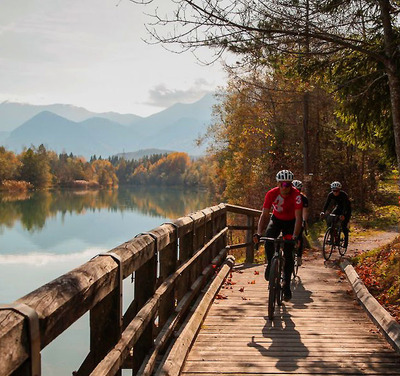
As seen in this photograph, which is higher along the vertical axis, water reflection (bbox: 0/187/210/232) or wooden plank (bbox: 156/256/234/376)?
wooden plank (bbox: 156/256/234/376)

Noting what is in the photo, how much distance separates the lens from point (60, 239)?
65.4 meters

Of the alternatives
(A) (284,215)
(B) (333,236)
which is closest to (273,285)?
(A) (284,215)

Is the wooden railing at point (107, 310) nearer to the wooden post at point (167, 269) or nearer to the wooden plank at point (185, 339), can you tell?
the wooden post at point (167, 269)

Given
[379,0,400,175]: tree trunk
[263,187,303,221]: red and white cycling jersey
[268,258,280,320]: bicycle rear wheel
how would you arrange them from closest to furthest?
[268,258,280,320]: bicycle rear wheel, [263,187,303,221]: red and white cycling jersey, [379,0,400,175]: tree trunk

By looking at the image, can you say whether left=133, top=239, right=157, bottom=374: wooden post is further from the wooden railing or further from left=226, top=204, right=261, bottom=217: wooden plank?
left=226, top=204, right=261, bottom=217: wooden plank

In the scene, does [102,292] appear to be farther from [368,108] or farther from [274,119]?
[274,119]

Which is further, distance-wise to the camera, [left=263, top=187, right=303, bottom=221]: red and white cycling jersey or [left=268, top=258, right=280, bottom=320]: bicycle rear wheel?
[left=263, top=187, right=303, bottom=221]: red and white cycling jersey

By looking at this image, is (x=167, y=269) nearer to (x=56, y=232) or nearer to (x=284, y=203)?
(x=284, y=203)

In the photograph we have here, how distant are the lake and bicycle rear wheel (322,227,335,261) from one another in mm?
13756

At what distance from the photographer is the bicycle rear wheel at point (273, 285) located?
21.6 feet

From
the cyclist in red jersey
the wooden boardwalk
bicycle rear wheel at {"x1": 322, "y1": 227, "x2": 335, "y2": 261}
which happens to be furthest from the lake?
the cyclist in red jersey

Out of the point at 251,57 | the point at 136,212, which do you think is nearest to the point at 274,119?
the point at 251,57

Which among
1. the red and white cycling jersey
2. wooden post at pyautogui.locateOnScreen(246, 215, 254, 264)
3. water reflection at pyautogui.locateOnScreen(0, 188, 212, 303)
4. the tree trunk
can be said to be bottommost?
water reflection at pyautogui.locateOnScreen(0, 188, 212, 303)

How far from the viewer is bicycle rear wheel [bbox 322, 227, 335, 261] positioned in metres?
12.6
